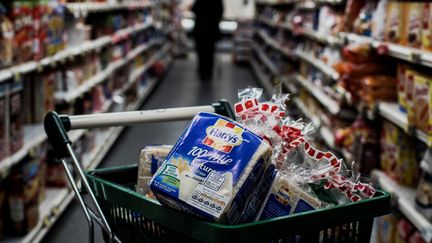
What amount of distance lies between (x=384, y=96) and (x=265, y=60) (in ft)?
20.7

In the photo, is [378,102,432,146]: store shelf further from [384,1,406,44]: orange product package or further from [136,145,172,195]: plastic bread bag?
[136,145,172,195]: plastic bread bag

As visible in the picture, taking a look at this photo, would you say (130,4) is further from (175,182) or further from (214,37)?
(175,182)

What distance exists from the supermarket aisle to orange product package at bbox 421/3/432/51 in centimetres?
192

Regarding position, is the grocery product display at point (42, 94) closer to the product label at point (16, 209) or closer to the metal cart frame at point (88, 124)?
the product label at point (16, 209)

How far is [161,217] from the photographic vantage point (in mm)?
1087

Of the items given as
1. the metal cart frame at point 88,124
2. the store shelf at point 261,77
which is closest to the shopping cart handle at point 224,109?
the metal cart frame at point 88,124

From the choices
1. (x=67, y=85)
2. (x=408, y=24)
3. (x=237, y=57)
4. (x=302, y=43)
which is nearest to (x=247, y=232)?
(x=408, y=24)

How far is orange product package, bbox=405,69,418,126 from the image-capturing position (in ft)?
9.41

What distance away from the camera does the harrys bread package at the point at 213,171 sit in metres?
1.02

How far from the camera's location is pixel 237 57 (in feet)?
42.9

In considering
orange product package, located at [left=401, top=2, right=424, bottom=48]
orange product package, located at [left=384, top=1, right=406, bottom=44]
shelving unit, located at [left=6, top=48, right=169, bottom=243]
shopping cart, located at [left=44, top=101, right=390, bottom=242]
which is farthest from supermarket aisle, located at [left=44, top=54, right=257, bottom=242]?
orange product package, located at [left=384, top=1, right=406, bottom=44]

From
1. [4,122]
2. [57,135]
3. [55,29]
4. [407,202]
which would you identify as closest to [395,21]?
[407,202]

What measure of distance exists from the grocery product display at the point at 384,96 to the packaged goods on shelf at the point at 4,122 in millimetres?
1391

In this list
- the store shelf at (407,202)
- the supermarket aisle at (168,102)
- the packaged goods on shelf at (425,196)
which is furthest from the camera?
the supermarket aisle at (168,102)
